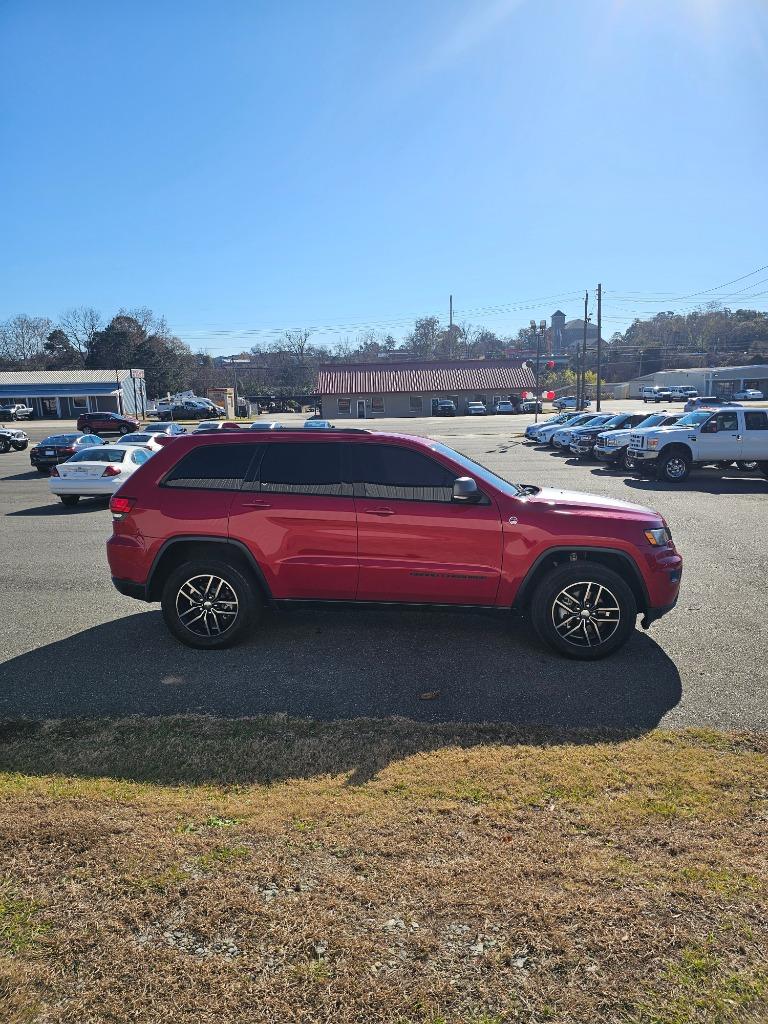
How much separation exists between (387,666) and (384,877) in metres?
2.46

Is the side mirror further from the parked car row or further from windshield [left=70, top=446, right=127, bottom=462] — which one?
the parked car row

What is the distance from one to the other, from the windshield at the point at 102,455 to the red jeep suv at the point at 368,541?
1014cm

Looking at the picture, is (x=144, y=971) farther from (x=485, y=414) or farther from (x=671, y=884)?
(x=485, y=414)

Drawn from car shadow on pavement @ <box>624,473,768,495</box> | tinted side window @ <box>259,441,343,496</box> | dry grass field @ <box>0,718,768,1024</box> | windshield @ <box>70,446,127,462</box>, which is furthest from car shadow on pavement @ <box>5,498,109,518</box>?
car shadow on pavement @ <box>624,473,768,495</box>

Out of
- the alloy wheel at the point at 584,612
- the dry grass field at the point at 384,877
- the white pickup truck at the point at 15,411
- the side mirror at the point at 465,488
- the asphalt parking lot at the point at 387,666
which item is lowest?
the asphalt parking lot at the point at 387,666

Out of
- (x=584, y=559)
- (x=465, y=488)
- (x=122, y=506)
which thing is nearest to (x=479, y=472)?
(x=465, y=488)

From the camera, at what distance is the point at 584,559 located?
17.6 feet

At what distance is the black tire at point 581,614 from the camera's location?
5.23m

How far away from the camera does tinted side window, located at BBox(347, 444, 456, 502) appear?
5398 mm

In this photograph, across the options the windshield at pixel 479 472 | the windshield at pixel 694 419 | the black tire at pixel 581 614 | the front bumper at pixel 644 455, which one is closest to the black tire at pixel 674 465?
the front bumper at pixel 644 455

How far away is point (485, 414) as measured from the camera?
6888cm

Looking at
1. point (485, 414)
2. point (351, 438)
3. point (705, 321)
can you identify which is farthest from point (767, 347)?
point (351, 438)

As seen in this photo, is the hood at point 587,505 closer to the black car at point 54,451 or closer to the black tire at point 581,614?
the black tire at point 581,614

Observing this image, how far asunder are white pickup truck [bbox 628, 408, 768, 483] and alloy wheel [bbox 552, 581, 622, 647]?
13.5m
